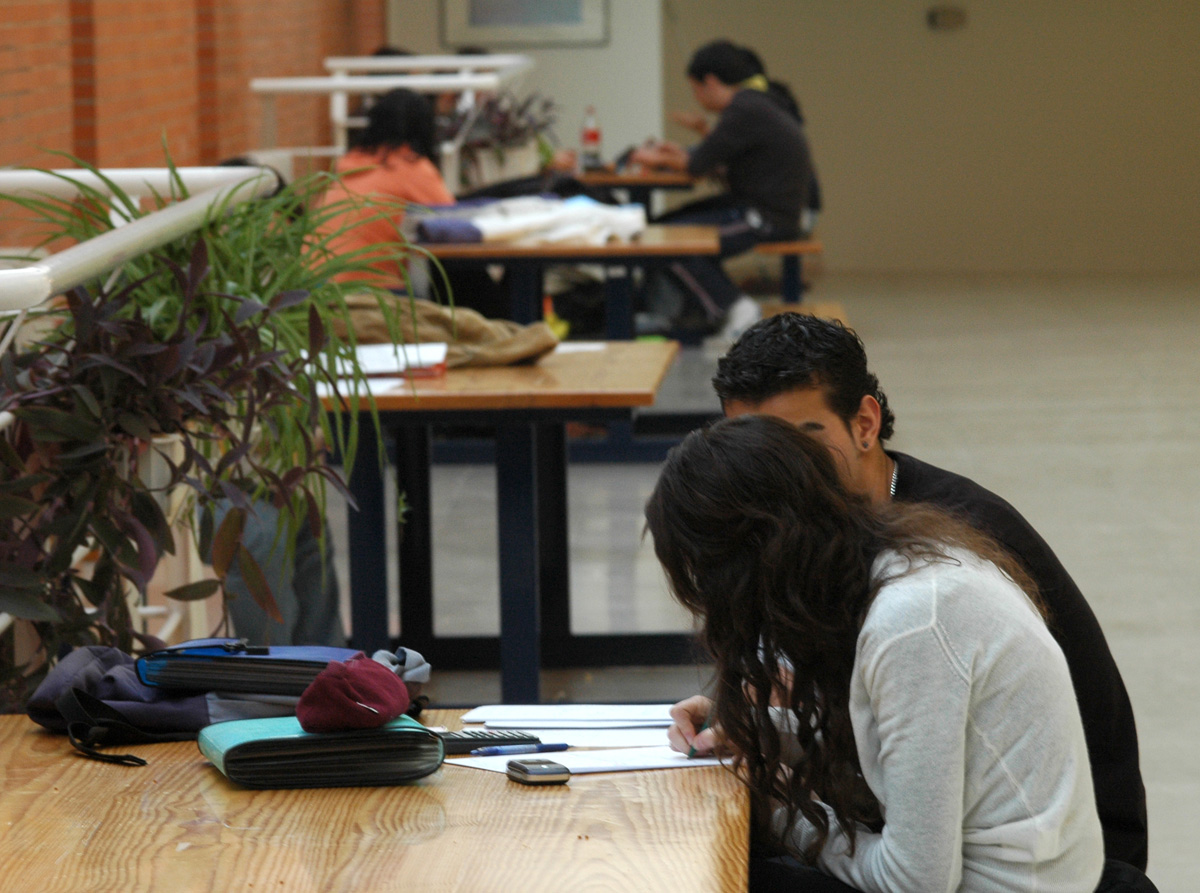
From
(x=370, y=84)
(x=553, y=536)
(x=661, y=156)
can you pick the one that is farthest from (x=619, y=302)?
(x=661, y=156)

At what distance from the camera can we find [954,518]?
157 centimetres

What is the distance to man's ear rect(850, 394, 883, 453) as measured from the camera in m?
1.87

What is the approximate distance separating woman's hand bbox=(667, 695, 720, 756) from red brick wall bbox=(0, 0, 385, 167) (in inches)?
93.8

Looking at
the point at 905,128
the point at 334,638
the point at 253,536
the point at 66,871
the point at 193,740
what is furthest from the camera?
the point at 905,128

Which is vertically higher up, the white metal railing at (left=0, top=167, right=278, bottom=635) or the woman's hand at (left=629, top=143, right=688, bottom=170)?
the woman's hand at (left=629, top=143, right=688, bottom=170)

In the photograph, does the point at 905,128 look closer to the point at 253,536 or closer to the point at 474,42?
the point at 474,42

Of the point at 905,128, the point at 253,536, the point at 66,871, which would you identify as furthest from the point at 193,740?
the point at 905,128

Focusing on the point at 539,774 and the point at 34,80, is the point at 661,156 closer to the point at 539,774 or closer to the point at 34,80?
the point at 34,80

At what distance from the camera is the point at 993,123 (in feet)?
37.9

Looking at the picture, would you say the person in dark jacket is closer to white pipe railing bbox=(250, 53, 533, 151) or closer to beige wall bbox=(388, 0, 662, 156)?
white pipe railing bbox=(250, 53, 533, 151)

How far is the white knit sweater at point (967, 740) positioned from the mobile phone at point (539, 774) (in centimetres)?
28

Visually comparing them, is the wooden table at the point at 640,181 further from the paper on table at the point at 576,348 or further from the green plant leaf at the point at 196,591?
the green plant leaf at the point at 196,591

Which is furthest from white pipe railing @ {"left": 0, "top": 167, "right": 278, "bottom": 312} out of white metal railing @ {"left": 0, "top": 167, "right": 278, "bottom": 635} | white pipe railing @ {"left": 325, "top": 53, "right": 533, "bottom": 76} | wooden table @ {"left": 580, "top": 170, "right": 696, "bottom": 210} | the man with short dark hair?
wooden table @ {"left": 580, "top": 170, "right": 696, "bottom": 210}

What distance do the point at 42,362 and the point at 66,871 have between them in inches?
34.3
